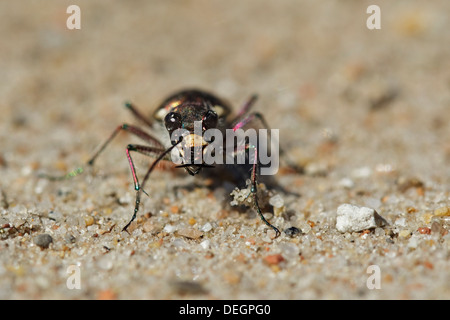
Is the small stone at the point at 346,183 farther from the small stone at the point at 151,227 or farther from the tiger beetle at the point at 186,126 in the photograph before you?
the small stone at the point at 151,227

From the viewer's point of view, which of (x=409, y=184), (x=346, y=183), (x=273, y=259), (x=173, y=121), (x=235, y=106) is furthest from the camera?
(x=235, y=106)

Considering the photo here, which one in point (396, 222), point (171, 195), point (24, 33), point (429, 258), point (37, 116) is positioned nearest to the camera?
point (429, 258)

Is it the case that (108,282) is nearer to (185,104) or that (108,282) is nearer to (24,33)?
(185,104)

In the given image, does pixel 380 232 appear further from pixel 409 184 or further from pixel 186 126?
pixel 186 126

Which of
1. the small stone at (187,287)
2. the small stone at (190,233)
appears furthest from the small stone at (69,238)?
the small stone at (187,287)

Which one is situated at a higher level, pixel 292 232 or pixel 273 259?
pixel 292 232

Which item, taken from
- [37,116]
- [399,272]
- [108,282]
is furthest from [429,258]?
[37,116]

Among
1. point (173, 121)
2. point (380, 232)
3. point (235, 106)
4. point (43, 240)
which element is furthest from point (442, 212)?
point (43, 240)
